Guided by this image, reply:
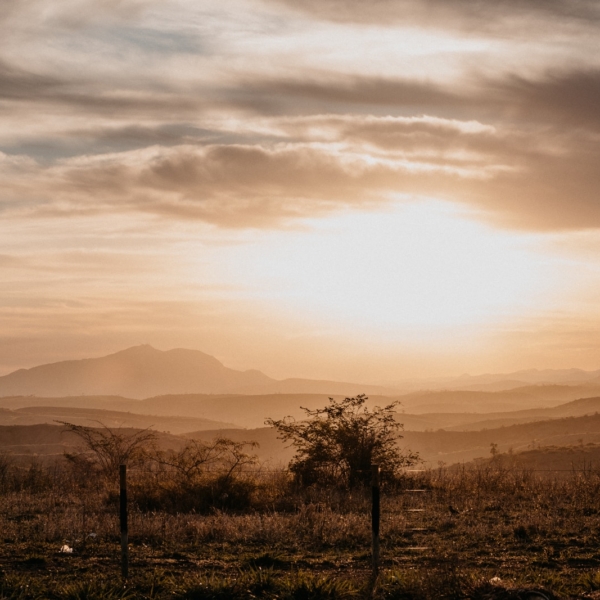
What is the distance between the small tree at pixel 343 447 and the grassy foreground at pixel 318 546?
7.87 ft

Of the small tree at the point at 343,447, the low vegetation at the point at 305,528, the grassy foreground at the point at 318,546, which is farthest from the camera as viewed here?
the small tree at the point at 343,447

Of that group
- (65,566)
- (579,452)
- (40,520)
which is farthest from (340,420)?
(579,452)

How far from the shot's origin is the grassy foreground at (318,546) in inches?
376

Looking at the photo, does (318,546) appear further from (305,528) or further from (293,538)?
(305,528)

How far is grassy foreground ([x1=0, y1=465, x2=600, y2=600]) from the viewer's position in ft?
31.3

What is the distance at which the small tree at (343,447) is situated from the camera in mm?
22297

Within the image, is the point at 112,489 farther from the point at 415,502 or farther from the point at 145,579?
the point at 145,579

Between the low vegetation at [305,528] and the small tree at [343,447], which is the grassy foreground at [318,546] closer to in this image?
the low vegetation at [305,528]

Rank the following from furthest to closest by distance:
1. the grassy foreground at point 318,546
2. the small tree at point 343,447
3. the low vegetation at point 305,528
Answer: the small tree at point 343,447 → the low vegetation at point 305,528 → the grassy foreground at point 318,546

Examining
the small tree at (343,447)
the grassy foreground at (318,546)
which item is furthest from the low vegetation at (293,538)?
the small tree at (343,447)

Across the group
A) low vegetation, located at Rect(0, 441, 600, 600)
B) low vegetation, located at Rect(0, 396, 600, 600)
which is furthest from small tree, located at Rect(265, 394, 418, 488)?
low vegetation, located at Rect(0, 441, 600, 600)

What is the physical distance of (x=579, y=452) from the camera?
56.6 metres

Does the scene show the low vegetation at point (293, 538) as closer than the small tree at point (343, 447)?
Yes

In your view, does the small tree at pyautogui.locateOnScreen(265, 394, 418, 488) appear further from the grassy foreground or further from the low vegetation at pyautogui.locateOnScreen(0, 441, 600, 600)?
the grassy foreground
